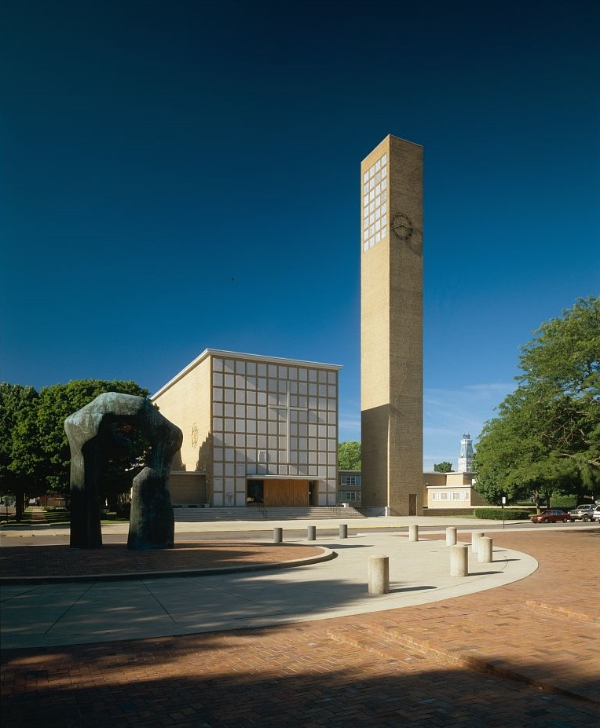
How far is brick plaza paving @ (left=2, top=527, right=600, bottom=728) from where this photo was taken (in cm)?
565

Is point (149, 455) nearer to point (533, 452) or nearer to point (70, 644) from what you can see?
point (70, 644)

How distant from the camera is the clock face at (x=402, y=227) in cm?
6066

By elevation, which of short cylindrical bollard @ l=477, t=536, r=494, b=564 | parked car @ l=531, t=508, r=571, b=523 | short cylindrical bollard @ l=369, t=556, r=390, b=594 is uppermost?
short cylindrical bollard @ l=369, t=556, r=390, b=594

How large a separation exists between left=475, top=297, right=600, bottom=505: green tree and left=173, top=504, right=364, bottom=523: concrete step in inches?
958

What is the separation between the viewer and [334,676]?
6.79 meters

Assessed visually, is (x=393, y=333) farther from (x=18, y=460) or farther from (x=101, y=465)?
(x=101, y=465)

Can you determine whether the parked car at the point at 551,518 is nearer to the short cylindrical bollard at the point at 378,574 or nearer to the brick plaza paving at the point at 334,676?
the short cylindrical bollard at the point at 378,574

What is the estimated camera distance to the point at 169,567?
48.8 ft

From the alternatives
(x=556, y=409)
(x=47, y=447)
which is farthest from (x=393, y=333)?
(x=47, y=447)

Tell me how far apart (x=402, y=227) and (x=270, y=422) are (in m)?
22.9

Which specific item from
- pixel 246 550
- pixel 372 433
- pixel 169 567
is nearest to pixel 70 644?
pixel 169 567

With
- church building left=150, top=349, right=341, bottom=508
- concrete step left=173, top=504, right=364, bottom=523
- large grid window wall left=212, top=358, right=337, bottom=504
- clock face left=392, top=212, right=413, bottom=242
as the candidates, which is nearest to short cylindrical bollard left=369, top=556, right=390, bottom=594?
concrete step left=173, top=504, right=364, bottom=523

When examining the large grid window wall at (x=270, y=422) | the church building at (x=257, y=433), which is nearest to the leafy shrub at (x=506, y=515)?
the church building at (x=257, y=433)

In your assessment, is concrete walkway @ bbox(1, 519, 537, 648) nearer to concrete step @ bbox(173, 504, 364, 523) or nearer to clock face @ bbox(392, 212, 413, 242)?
concrete step @ bbox(173, 504, 364, 523)
